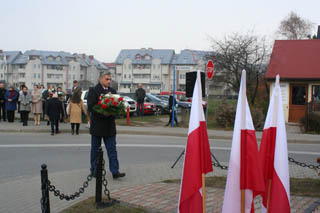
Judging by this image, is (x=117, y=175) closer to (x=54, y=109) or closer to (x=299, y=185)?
(x=299, y=185)

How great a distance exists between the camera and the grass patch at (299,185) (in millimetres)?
6390

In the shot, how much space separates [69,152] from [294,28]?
56.5m

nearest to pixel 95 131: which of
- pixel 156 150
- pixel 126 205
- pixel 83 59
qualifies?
pixel 126 205

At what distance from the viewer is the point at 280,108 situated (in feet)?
13.1

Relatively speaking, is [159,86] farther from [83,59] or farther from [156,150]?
[156,150]

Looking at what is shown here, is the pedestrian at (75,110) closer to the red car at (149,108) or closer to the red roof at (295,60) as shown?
the red car at (149,108)

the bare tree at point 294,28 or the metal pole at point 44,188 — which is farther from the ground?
the bare tree at point 294,28

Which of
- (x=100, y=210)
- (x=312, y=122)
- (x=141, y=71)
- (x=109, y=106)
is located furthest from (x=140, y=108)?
(x=141, y=71)

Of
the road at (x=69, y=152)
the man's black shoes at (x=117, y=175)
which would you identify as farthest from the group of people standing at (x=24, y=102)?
the man's black shoes at (x=117, y=175)

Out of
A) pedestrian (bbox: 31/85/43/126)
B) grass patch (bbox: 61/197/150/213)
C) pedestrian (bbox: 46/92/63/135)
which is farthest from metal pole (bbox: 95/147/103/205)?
pedestrian (bbox: 31/85/43/126)

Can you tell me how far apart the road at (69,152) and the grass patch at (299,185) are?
2478 millimetres

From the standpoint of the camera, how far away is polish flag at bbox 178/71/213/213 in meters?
3.79

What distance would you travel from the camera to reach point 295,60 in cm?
2444

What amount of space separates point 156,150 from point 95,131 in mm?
4581
